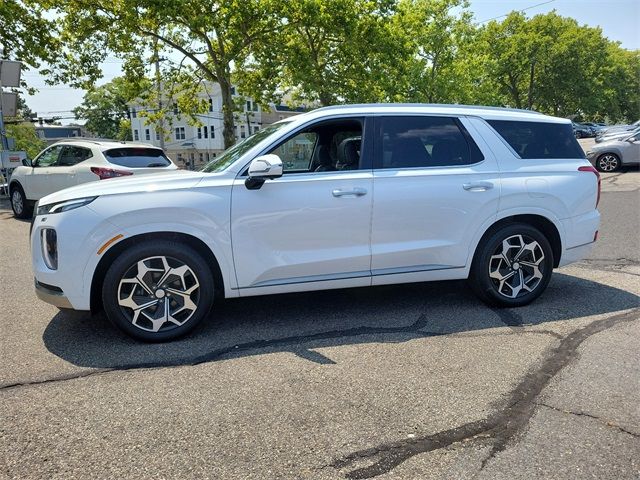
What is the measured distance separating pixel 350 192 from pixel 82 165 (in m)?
7.46

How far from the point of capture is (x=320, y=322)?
453 centimetres

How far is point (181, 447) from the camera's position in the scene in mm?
2662

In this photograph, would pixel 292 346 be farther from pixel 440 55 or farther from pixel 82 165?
pixel 440 55

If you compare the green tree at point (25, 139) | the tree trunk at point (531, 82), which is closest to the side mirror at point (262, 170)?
the green tree at point (25, 139)

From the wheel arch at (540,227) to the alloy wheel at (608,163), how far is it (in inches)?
602

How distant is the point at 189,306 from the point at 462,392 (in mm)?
2133

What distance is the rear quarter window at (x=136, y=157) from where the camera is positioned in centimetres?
975

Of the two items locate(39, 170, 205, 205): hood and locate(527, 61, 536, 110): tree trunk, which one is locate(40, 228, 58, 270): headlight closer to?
locate(39, 170, 205, 205): hood

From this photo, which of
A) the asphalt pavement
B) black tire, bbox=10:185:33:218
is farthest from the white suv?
black tire, bbox=10:185:33:218

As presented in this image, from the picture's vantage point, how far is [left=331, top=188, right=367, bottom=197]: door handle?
14.0 feet

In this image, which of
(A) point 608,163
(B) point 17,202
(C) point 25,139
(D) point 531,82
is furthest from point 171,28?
(D) point 531,82

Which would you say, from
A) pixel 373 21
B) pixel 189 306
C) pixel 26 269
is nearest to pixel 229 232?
pixel 189 306

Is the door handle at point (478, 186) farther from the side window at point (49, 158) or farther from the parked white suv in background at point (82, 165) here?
the side window at point (49, 158)

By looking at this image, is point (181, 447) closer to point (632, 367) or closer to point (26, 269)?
point (632, 367)
